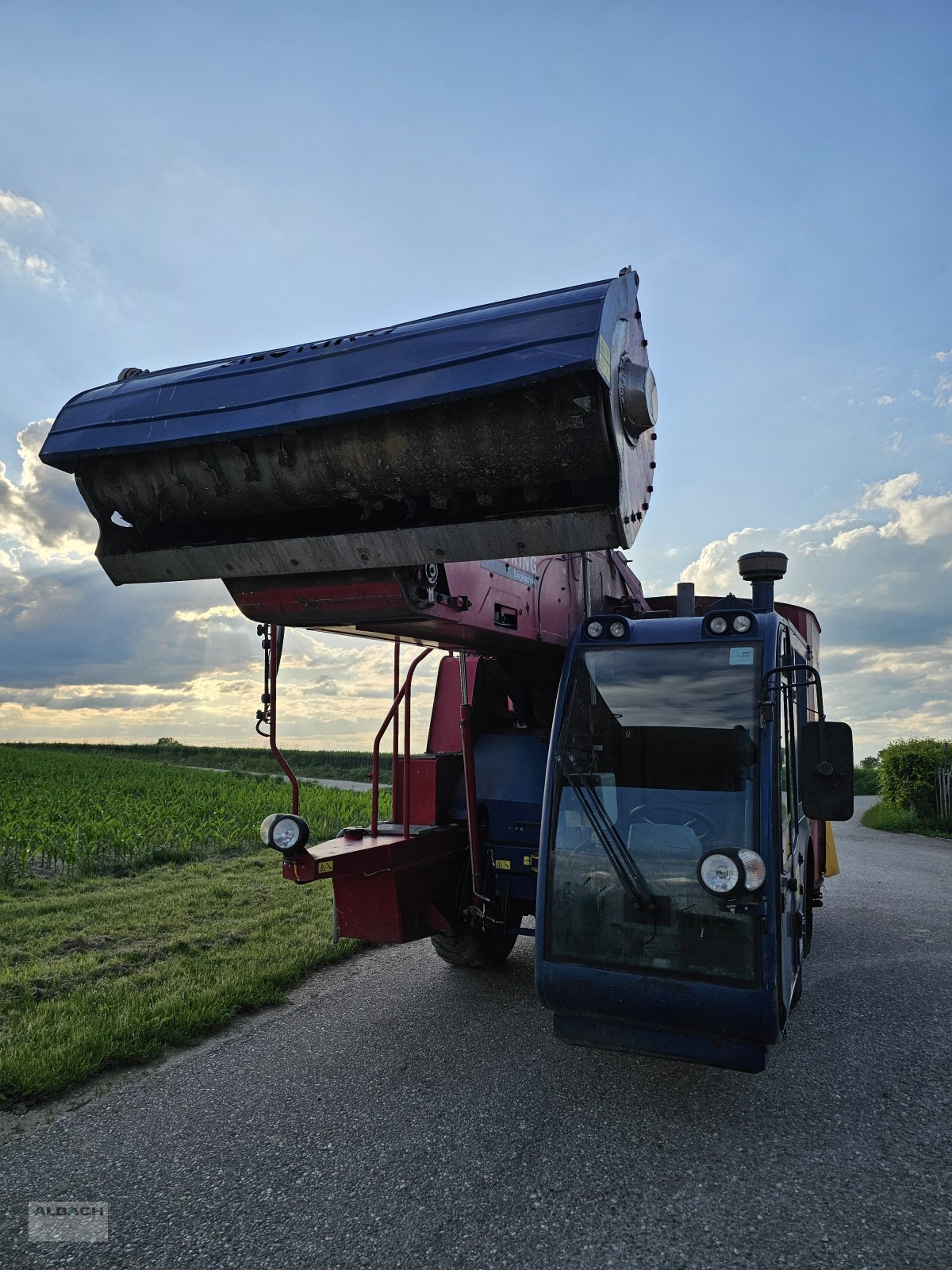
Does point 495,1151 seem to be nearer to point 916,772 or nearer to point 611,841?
point 611,841

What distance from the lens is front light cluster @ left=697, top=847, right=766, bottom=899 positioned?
11.5 ft

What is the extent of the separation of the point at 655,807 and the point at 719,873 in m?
0.47

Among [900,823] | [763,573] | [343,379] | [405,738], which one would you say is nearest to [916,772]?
[900,823]

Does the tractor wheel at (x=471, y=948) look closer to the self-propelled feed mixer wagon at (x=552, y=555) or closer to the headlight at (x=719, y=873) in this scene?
the self-propelled feed mixer wagon at (x=552, y=555)

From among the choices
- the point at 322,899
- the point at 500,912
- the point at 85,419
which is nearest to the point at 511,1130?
the point at 500,912

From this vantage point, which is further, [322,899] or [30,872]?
Result: [30,872]

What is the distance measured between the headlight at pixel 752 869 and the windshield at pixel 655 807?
0.10 metres

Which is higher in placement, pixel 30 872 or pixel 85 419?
pixel 85 419

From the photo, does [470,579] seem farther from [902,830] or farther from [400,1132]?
[902,830]

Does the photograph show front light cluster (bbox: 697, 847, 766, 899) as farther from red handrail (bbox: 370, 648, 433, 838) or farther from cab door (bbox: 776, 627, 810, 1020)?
red handrail (bbox: 370, 648, 433, 838)

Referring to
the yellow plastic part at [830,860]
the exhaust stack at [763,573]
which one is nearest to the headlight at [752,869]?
the exhaust stack at [763,573]

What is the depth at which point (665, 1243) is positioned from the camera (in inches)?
114

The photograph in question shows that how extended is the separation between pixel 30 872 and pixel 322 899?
A: 14.6 feet

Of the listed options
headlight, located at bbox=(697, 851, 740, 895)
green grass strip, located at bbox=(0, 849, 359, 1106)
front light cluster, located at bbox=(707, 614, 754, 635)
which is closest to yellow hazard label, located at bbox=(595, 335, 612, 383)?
front light cluster, located at bbox=(707, 614, 754, 635)
